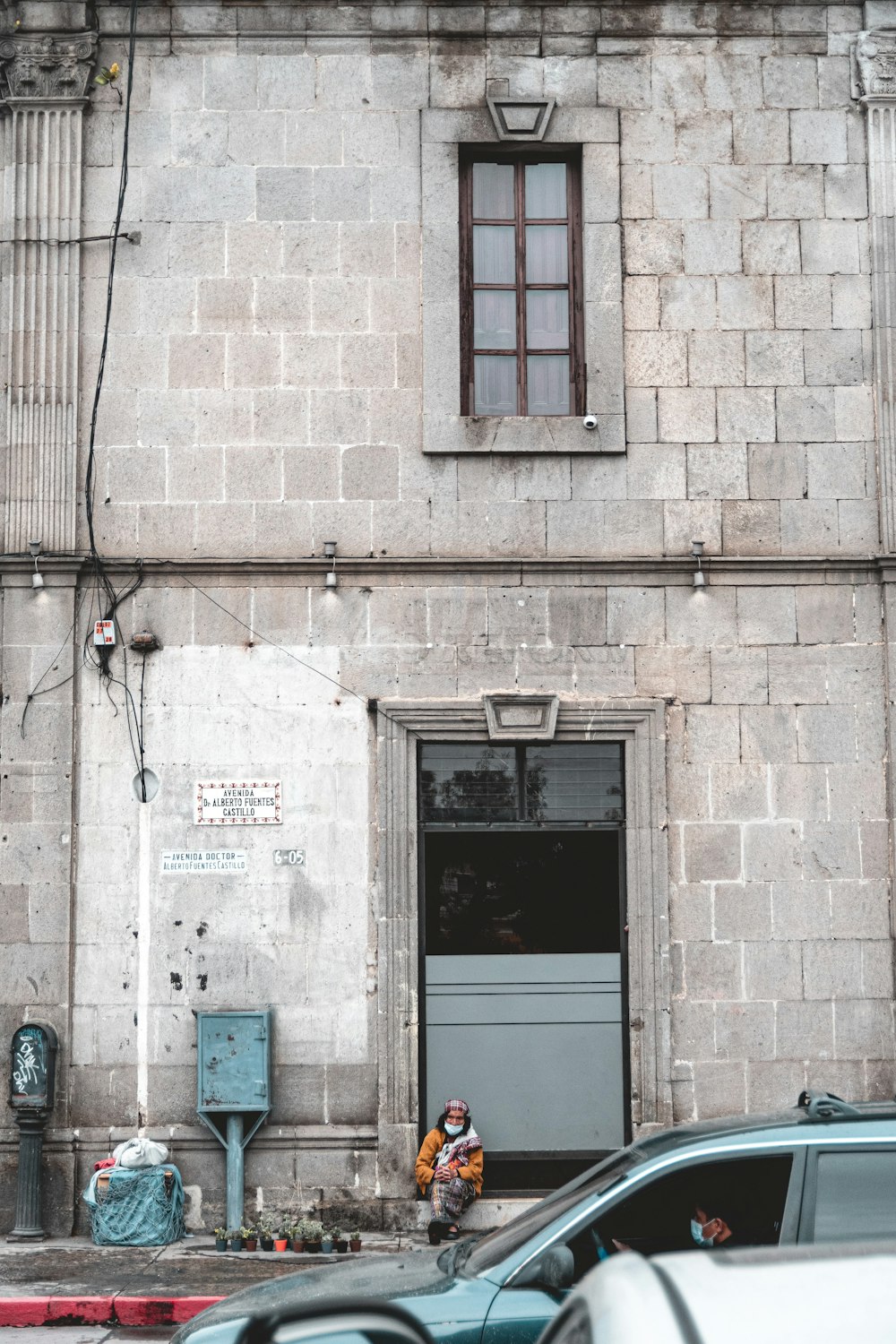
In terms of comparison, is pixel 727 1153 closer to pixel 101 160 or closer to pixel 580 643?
pixel 580 643

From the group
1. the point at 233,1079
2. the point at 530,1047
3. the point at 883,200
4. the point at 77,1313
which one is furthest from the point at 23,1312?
the point at 883,200

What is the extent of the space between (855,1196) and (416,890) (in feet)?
24.2

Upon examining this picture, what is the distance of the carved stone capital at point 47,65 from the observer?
1326cm

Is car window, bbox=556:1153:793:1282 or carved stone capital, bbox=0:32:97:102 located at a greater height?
carved stone capital, bbox=0:32:97:102

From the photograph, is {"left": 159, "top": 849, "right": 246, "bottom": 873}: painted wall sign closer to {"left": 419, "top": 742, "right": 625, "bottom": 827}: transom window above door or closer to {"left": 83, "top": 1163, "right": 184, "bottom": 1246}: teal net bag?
{"left": 419, "top": 742, "right": 625, "bottom": 827}: transom window above door

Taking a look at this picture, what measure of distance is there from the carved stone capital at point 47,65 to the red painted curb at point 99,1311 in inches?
375

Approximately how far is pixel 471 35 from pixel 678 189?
224 cm

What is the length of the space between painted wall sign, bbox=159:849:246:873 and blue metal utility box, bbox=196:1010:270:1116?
119 centimetres

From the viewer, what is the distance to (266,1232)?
39.5 ft

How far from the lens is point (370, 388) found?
13305mm

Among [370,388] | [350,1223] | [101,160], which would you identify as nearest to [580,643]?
[370,388]

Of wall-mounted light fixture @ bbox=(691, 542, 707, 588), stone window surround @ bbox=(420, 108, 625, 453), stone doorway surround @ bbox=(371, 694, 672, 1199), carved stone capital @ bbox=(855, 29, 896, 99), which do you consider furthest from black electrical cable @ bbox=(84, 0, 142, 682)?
carved stone capital @ bbox=(855, 29, 896, 99)

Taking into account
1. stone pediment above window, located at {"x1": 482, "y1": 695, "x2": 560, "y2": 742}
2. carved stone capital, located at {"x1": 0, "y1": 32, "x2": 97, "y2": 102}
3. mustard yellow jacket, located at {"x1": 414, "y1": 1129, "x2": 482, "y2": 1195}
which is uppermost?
carved stone capital, located at {"x1": 0, "y1": 32, "x2": 97, "y2": 102}

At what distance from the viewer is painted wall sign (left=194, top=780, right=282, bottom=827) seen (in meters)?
12.9
